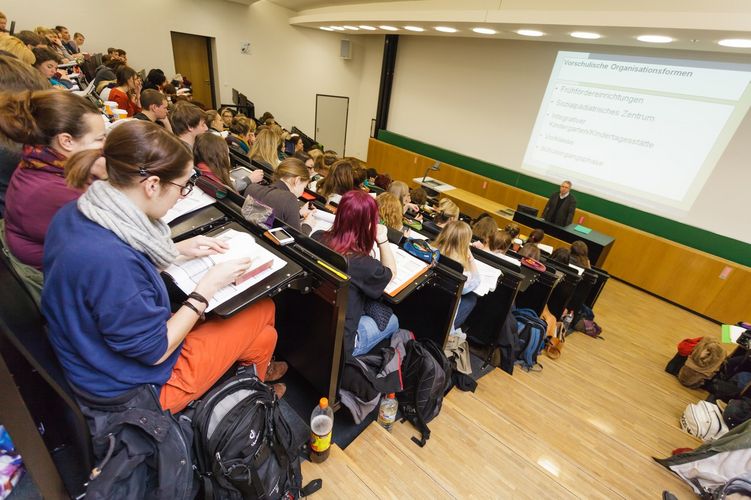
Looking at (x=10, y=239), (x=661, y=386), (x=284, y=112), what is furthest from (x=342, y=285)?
(x=284, y=112)

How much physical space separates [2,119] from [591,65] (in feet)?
22.1

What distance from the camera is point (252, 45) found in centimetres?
797

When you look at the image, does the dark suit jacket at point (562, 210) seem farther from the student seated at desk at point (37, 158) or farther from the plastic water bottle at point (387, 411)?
the student seated at desk at point (37, 158)

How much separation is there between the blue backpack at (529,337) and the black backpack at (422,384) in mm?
1147

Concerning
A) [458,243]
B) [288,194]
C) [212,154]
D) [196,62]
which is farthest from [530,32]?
[196,62]

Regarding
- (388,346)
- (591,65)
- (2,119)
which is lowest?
(388,346)

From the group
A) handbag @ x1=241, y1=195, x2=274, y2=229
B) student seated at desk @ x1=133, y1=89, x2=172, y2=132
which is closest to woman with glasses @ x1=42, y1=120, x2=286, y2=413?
handbag @ x1=241, y1=195, x2=274, y2=229

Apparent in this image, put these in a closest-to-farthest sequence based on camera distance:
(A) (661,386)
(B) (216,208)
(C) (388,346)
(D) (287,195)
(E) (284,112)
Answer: (B) (216,208)
(C) (388,346)
(D) (287,195)
(A) (661,386)
(E) (284,112)

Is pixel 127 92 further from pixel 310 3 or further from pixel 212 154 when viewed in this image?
pixel 310 3

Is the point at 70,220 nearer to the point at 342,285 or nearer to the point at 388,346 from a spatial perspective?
the point at 342,285

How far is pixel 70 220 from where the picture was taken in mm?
936

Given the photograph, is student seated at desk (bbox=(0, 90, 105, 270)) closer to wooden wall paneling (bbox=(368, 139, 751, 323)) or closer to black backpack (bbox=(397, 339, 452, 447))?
black backpack (bbox=(397, 339, 452, 447))

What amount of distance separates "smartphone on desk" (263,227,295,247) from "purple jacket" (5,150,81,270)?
70cm

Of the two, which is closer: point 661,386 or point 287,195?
point 287,195
